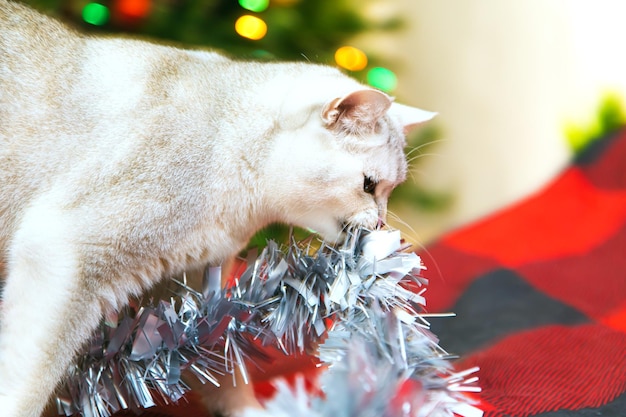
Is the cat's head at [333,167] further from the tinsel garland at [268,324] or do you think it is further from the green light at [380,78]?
the green light at [380,78]

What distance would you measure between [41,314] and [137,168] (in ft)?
0.71

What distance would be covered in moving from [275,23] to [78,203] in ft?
3.57

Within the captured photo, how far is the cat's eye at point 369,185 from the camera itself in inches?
40.0

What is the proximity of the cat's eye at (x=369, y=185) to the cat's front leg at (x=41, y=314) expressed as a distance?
1.36ft

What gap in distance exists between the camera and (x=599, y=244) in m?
1.78

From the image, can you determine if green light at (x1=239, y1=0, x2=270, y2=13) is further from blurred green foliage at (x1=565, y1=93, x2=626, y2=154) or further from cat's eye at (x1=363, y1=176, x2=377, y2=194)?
blurred green foliage at (x1=565, y1=93, x2=626, y2=154)

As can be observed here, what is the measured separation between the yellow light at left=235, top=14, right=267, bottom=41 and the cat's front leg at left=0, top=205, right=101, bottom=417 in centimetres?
106

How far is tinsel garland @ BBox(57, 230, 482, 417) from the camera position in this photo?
0.78 metres

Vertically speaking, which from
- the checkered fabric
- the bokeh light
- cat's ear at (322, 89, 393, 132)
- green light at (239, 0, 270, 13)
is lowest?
the checkered fabric

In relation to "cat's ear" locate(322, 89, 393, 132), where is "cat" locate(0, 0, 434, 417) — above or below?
below

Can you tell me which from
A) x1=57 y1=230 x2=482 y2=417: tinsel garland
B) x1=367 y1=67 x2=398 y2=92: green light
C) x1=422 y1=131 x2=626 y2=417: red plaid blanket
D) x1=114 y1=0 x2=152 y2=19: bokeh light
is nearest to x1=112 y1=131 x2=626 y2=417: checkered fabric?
x1=422 y1=131 x2=626 y2=417: red plaid blanket

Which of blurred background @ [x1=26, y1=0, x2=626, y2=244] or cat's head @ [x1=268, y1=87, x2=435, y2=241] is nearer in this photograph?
cat's head @ [x1=268, y1=87, x2=435, y2=241]

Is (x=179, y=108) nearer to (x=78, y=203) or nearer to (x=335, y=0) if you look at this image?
(x=78, y=203)

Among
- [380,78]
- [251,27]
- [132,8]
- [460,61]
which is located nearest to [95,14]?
[132,8]
